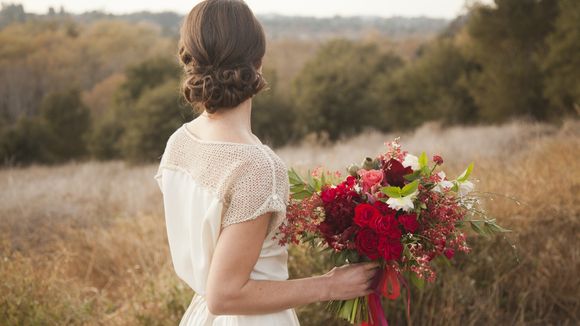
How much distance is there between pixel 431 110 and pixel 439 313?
68.8 feet

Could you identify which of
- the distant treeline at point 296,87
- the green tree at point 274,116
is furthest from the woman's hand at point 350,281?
the green tree at point 274,116

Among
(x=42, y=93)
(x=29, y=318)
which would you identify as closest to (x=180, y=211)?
(x=29, y=318)

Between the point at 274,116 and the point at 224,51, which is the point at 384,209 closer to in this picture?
the point at 224,51

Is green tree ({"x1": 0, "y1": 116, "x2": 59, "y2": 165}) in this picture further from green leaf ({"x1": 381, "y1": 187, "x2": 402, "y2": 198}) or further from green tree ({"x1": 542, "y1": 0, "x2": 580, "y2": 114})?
green tree ({"x1": 542, "y1": 0, "x2": 580, "y2": 114})

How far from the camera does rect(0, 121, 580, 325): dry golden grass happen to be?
157 inches

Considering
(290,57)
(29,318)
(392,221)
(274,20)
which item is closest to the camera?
(392,221)

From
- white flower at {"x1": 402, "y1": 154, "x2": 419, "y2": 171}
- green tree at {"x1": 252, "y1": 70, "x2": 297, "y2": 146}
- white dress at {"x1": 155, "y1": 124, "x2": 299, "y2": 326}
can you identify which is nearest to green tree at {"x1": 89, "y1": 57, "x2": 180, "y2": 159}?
green tree at {"x1": 252, "y1": 70, "x2": 297, "y2": 146}

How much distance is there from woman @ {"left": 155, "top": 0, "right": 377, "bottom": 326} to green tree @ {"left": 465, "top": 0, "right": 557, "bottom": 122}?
20711 mm

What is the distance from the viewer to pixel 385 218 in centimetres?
182

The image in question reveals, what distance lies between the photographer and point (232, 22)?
1603 mm

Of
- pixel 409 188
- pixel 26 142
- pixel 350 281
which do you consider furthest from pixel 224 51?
pixel 26 142

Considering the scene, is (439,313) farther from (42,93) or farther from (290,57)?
(290,57)

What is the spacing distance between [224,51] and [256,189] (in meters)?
0.39

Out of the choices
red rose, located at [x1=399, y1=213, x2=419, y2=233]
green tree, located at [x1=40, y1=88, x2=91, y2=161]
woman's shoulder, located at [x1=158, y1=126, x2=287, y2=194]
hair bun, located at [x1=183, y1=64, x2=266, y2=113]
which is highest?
hair bun, located at [x1=183, y1=64, x2=266, y2=113]
